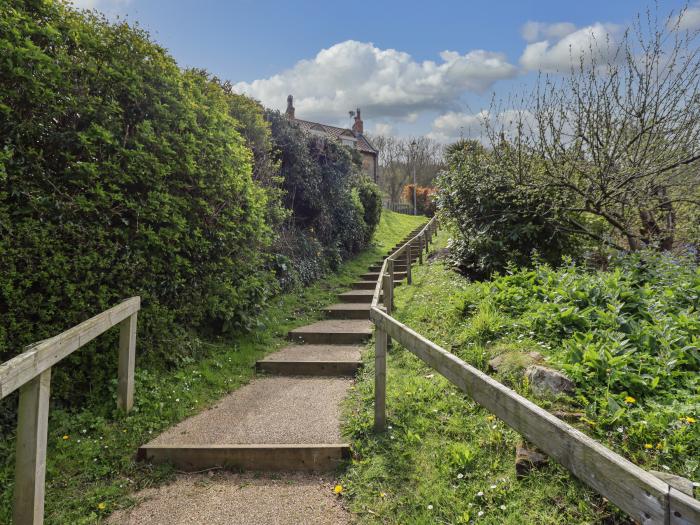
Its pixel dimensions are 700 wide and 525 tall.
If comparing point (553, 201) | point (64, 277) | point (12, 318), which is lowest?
point (12, 318)

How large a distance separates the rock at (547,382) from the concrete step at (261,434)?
1571 mm

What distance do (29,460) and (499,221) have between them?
7.28m

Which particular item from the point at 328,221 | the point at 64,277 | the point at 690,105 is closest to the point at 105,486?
the point at 64,277

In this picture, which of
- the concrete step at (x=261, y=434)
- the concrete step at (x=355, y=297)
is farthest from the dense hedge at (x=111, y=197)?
the concrete step at (x=355, y=297)

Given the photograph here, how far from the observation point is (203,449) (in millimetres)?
3297

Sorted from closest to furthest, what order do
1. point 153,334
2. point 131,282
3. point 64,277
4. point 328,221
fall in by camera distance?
1. point 64,277
2. point 131,282
3. point 153,334
4. point 328,221

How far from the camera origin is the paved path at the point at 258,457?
8.98ft

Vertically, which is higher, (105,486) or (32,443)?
(32,443)

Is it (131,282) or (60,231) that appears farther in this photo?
(131,282)

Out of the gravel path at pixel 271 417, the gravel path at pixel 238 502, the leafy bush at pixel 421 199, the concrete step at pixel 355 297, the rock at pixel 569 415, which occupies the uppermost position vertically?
the leafy bush at pixel 421 199

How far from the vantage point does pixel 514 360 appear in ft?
12.0

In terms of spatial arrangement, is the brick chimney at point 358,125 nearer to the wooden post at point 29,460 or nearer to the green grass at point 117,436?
the green grass at point 117,436

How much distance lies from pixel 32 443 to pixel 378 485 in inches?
82.1

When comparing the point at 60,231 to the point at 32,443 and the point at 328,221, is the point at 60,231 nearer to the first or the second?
the point at 32,443
